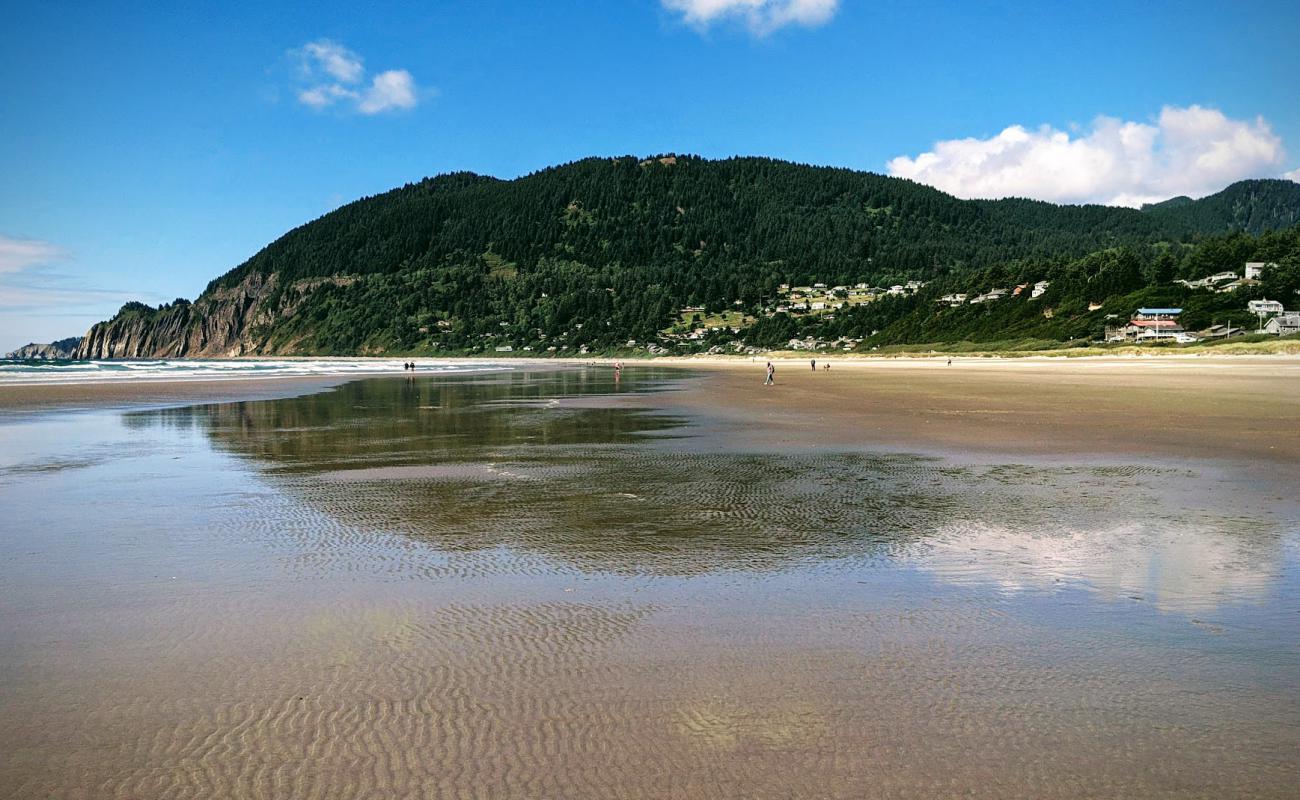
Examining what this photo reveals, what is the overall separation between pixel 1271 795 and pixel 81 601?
8.11m

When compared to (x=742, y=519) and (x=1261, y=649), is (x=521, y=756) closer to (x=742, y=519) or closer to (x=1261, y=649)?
(x=1261, y=649)

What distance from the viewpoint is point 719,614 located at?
605 centimetres

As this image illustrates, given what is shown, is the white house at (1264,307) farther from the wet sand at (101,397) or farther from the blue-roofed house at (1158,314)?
the wet sand at (101,397)

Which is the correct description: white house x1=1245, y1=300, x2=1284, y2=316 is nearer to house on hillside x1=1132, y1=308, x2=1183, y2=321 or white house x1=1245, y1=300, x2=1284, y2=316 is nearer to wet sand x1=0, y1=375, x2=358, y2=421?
house on hillside x1=1132, y1=308, x2=1183, y2=321

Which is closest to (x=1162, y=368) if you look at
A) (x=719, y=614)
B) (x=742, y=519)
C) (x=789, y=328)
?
(x=742, y=519)

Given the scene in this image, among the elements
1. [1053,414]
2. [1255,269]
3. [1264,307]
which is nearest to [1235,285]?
[1255,269]

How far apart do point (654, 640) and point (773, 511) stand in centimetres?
496

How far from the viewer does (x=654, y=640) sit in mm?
5480

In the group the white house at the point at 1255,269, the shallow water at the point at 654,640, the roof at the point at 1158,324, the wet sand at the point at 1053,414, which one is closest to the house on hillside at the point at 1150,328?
the roof at the point at 1158,324

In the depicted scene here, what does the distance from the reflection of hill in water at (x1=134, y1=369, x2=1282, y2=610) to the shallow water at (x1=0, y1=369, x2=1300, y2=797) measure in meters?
0.08

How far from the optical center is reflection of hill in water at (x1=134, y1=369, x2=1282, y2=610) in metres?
7.48

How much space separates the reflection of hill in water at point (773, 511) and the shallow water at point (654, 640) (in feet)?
0.25

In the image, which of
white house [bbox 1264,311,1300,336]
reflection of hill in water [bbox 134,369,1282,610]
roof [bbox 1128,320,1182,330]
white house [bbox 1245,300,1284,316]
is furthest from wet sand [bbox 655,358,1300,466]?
white house [bbox 1245,300,1284,316]

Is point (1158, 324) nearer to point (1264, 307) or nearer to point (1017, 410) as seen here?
point (1264, 307)
